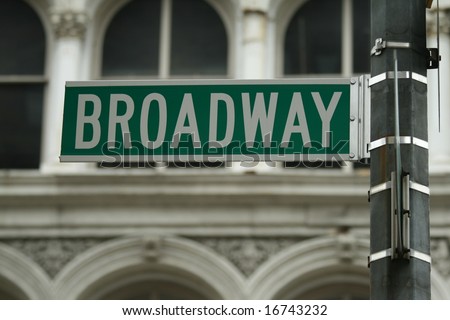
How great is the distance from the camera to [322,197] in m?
15.2

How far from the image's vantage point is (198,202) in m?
15.4

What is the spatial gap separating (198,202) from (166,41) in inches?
89.0

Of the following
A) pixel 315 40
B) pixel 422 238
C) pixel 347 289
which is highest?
pixel 315 40

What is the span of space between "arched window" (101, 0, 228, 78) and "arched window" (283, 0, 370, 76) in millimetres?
899

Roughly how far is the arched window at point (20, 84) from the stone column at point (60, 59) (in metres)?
0.15

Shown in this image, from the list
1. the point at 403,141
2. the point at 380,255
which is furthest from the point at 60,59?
the point at 380,255

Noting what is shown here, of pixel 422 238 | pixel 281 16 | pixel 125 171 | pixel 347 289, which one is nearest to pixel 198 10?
pixel 281 16

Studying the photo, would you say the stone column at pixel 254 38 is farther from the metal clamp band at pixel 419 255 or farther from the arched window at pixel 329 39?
the metal clamp band at pixel 419 255

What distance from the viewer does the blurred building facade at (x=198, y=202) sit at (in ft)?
49.7

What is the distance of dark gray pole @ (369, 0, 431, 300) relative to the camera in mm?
5262

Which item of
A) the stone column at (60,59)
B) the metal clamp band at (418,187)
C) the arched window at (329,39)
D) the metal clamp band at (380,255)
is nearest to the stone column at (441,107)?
the arched window at (329,39)

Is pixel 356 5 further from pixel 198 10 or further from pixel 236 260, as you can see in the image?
pixel 236 260

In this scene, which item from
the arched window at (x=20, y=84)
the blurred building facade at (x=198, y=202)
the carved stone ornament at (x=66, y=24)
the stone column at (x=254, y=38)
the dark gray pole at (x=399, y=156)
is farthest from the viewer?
the carved stone ornament at (x=66, y=24)

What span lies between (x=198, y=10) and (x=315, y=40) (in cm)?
154
